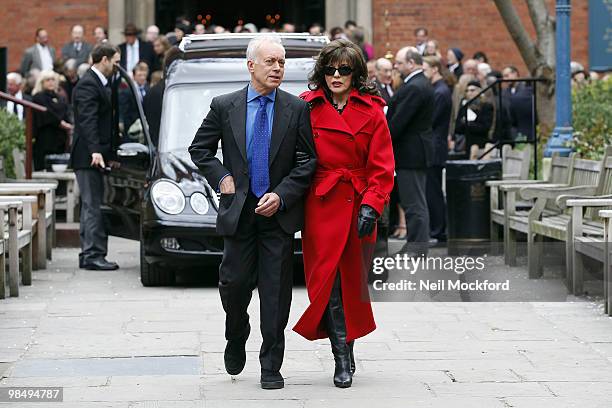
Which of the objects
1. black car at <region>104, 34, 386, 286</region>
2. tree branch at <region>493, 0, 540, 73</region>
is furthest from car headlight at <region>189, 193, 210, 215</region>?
tree branch at <region>493, 0, 540, 73</region>

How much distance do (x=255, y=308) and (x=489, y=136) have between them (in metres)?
8.24

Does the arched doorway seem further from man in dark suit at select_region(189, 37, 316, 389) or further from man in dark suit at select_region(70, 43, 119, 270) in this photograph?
man in dark suit at select_region(189, 37, 316, 389)

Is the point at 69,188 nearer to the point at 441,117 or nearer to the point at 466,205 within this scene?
the point at 441,117

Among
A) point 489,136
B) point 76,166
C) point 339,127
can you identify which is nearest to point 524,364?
point 339,127

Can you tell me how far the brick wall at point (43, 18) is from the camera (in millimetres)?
25297

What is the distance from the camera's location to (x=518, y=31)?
19.8 metres

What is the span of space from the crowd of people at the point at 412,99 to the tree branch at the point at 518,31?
0.46m

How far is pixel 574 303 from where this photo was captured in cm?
1153

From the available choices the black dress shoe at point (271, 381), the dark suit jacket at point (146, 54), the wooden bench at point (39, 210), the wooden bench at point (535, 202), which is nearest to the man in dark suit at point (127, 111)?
the wooden bench at point (39, 210)

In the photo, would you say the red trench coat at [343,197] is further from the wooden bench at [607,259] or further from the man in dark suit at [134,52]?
the man in dark suit at [134,52]

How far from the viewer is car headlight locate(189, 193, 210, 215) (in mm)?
12547

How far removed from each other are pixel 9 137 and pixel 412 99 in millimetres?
5927

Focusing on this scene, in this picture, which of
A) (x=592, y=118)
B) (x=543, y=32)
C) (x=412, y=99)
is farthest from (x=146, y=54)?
(x=412, y=99)

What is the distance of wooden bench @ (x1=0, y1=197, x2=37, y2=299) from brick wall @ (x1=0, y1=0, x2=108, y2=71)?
486 inches
